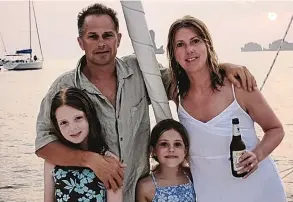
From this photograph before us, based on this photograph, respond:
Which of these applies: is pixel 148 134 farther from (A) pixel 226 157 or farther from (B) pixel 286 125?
(B) pixel 286 125

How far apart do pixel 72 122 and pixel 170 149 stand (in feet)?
2.32

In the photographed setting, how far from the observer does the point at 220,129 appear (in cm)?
353

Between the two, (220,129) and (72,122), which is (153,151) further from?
(72,122)

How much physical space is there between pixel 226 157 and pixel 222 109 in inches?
12.7

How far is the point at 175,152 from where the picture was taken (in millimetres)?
3645

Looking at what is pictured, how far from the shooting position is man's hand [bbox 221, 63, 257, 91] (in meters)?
3.53

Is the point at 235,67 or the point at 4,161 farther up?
the point at 235,67

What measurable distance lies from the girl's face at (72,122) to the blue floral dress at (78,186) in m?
0.21

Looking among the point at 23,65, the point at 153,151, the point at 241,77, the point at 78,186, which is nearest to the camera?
the point at 78,186

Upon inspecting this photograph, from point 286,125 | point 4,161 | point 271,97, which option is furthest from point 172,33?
point 271,97

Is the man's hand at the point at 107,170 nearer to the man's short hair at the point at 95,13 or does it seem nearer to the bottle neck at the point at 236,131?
the bottle neck at the point at 236,131

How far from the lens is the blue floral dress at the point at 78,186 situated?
343 cm

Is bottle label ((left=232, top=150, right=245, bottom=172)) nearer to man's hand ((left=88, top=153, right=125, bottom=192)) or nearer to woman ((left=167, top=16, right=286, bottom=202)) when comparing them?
woman ((left=167, top=16, right=286, bottom=202))

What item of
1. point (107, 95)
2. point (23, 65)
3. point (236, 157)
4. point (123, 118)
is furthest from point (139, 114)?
point (23, 65)
